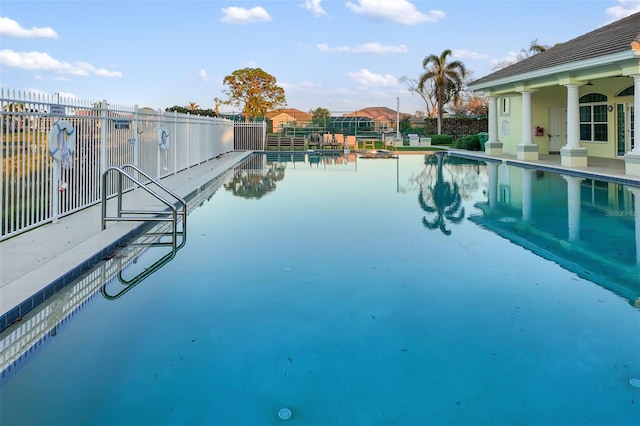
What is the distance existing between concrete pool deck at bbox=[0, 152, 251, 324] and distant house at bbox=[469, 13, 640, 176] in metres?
12.4

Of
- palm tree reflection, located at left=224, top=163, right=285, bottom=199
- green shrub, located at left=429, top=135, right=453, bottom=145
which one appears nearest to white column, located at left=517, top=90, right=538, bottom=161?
Result: palm tree reflection, located at left=224, top=163, right=285, bottom=199

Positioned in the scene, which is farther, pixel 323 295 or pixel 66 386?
pixel 323 295

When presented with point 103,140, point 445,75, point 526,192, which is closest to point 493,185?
point 526,192

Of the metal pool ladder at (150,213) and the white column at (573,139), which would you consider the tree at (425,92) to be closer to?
the white column at (573,139)

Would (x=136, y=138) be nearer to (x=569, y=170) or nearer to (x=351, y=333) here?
(x=351, y=333)

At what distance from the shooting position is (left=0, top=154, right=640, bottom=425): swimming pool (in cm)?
267

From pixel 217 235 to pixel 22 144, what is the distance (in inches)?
102

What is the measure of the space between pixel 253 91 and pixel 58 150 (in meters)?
41.4

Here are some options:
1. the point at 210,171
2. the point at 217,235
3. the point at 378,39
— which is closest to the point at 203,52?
the point at 378,39

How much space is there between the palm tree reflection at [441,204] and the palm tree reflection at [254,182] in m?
3.65

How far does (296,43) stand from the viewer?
3106 centimetres

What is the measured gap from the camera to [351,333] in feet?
12.0

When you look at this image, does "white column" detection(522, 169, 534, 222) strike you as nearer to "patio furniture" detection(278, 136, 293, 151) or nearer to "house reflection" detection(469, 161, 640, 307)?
"house reflection" detection(469, 161, 640, 307)

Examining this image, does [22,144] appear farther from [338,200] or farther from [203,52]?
[203,52]
